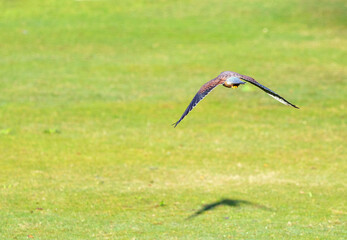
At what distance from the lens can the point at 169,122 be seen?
21.9 m

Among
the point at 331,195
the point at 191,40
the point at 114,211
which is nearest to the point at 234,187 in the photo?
the point at 331,195

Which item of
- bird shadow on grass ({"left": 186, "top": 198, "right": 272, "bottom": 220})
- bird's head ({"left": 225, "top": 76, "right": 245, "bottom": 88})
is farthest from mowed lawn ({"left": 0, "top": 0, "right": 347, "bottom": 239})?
bird's head ({"left": 225, "top": 76, "right": 245, "bottom": 88})

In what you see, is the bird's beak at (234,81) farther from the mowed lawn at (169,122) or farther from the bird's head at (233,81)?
the mowed lawn at (169,122)

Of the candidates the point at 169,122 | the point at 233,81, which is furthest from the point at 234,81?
the point at 169,122

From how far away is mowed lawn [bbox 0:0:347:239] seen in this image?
13750 millimetres

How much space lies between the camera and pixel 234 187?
15.9 m

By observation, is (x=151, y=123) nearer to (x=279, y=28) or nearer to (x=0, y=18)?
(x=279, y=28)

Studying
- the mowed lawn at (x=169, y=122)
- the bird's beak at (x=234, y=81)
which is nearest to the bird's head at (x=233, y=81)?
the bird's beak at (x=234, y=81)

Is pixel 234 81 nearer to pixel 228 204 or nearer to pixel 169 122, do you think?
pixel 228 204

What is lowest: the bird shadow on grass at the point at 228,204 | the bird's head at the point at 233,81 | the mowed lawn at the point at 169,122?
the bird shadow on grass at the point at 228,204

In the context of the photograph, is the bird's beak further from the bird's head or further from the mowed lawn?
the mowed lawn

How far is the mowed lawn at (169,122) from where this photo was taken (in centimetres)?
1375

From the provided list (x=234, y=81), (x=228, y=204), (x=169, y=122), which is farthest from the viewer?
(x=169, y=122)

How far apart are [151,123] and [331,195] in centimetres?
832
